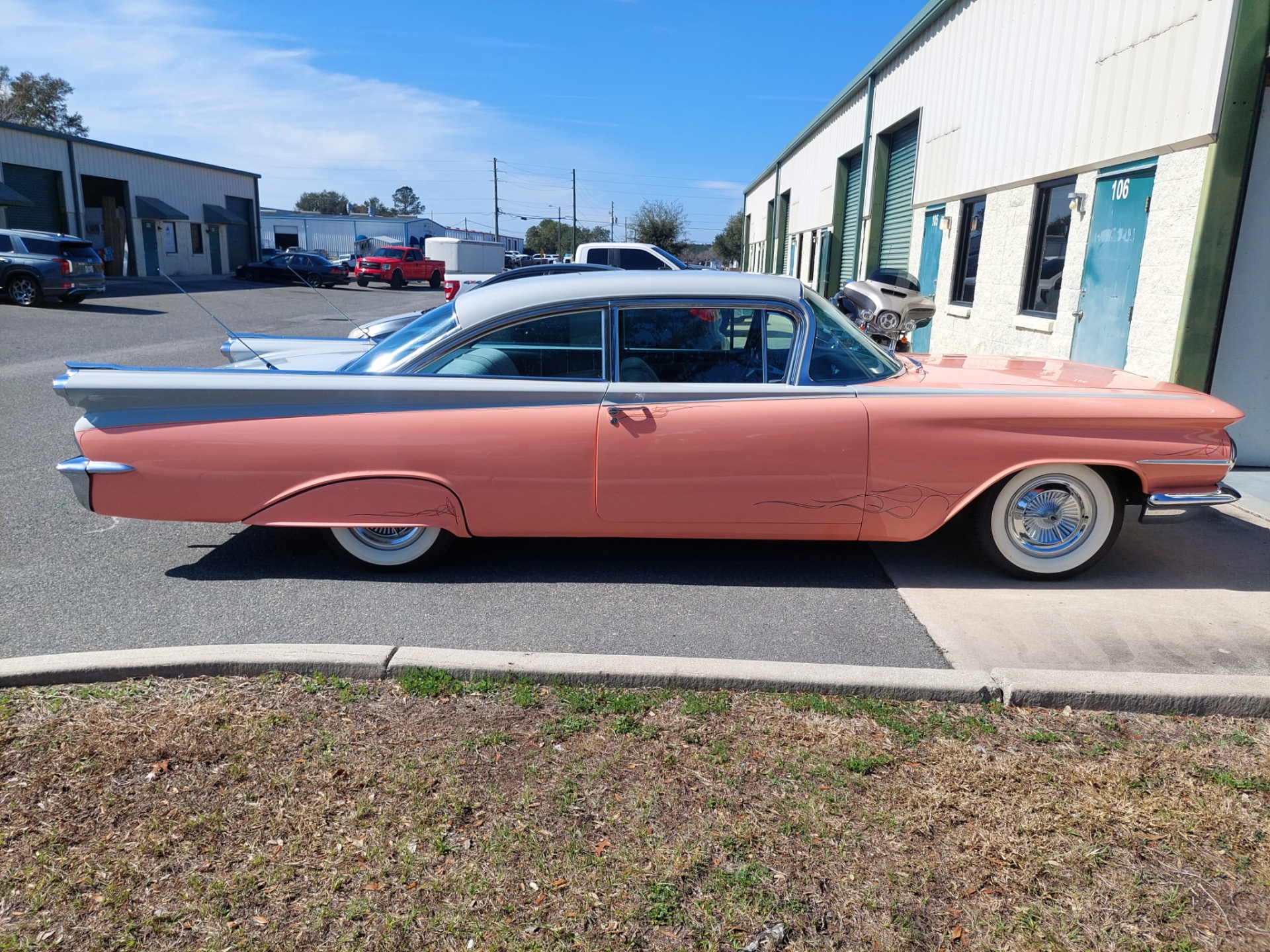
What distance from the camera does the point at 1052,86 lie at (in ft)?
31.6

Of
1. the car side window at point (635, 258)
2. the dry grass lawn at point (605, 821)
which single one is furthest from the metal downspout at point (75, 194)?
the dry grass lawn at point (605, 821)

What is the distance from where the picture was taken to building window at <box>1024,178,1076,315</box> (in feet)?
31.2

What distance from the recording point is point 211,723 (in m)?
3.14

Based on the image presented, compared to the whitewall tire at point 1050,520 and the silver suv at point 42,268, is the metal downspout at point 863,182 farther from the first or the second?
the silver suv at point 42,268

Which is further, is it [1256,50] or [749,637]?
[1256,50]

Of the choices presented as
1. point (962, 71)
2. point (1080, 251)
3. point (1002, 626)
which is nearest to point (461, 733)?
point (1002, 626)

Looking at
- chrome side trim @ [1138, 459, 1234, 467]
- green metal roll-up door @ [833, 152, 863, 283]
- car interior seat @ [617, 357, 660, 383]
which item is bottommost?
chrome side trim @ [1138, 459, 1234, 467]

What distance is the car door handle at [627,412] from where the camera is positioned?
433cm

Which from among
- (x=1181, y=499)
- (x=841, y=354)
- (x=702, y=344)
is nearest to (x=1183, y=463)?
(x=1181, y=499)

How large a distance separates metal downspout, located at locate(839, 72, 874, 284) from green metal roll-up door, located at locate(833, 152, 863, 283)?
2 cm

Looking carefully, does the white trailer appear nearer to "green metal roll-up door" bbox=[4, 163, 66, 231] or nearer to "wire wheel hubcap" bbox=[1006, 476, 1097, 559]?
"green metal roll-up door" bbox=[4, 163, 66, 231]

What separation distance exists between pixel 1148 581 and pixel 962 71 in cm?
1005

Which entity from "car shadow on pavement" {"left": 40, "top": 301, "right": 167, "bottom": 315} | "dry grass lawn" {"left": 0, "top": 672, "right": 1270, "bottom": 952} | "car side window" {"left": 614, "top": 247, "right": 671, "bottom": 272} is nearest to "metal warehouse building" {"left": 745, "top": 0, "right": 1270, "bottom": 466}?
"car side window" {"left": 614, "top": 247, "right": 671, "bottom": 272}

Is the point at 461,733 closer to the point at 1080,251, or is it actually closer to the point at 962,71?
the point at 1080,251
